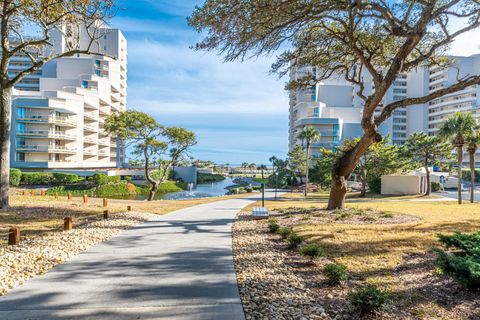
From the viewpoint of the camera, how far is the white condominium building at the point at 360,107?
220 feet

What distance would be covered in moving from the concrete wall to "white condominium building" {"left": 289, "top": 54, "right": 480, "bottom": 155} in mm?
16253

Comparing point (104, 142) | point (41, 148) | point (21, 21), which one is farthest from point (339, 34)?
point (104, 142)

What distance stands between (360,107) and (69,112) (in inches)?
2413

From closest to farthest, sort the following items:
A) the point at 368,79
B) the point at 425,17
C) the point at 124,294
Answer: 1. the point at 124,294
2. the point at 425,17
3. the point at 368,79

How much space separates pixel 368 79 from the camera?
79188mm

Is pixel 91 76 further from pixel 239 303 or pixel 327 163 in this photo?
Answer: pixel 239 303

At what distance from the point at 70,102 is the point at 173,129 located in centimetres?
2769

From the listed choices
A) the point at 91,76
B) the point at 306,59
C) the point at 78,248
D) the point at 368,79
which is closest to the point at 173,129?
the point at 306,59

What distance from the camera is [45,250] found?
7.58m

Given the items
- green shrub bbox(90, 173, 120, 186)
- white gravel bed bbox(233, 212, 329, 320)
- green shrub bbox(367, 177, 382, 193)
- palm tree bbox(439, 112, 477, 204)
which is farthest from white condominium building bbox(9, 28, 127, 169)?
palm tree bbox(439, 112, 477, 204)

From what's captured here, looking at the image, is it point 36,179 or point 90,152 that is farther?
point 90,152

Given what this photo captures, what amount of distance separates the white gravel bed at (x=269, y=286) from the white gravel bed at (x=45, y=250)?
3.97 meters

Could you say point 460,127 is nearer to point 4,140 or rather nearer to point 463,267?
point 463,267

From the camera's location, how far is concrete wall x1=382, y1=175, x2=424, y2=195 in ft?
127
